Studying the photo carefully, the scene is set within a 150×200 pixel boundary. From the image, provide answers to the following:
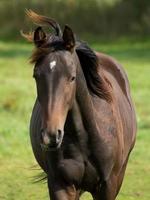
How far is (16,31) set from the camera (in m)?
34.7

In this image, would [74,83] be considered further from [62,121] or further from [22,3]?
[22,3]

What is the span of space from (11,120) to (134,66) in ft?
39.7

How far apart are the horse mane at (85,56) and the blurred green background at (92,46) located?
25 cm

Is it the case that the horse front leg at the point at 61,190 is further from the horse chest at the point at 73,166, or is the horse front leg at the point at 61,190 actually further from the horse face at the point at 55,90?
the horse face at the point at 55,90

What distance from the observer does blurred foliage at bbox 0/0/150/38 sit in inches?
1304

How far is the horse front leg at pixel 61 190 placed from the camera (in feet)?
18.3

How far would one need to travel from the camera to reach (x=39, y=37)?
5.26 metres

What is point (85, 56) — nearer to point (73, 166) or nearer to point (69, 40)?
point (69, 40)

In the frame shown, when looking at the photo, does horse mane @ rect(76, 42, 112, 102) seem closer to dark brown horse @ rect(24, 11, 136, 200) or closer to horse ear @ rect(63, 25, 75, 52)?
dark brown horse @ rect(24, 11, 136, 200)

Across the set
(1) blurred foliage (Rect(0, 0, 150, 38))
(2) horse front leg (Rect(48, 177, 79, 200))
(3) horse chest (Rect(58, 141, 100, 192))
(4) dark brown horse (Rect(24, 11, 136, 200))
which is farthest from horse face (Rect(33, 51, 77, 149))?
(1) blurred foliage (Rect(0, 0, 150, 38))

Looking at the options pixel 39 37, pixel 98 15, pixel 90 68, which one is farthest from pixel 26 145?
pixel 98 15

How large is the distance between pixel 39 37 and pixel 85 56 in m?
0.44

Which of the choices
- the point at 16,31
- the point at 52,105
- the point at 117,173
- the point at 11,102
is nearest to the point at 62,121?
the point at 52,105

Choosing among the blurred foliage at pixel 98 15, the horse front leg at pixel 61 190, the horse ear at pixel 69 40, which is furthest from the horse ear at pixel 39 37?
the blurred foliage at pixel 98 15
